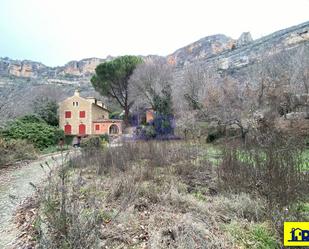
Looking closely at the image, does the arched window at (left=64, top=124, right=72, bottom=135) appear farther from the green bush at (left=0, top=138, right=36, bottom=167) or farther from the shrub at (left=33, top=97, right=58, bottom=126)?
the green bush at (left=0, top=138, right=36, bottom=167)

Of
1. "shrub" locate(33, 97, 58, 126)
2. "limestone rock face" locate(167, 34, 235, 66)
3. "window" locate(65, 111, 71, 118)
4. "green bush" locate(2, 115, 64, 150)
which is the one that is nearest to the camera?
"green bush" locate(2, 115, 64, 150)

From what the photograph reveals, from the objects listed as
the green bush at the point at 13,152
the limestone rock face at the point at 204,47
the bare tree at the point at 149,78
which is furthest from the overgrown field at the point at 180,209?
the limestone rock face at the point at 204,47

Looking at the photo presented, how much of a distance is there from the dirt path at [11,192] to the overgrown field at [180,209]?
0.37 m

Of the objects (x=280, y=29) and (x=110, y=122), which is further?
(x=280, y=29)

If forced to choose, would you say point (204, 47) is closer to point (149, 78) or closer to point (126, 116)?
point (126, 116)

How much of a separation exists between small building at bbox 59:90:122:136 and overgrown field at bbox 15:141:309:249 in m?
20.5

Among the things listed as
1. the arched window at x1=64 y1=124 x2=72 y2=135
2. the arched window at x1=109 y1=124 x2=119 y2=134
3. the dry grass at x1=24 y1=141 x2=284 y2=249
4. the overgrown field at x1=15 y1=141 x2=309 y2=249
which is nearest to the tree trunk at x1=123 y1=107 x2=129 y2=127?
the arched window at x1=109 y1=124 x2=119 y2=134

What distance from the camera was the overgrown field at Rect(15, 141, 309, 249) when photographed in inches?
89.0

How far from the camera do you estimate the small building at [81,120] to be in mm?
24234

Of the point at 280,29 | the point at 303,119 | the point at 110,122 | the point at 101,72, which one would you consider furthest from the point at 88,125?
the point at 280,29

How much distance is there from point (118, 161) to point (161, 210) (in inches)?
123

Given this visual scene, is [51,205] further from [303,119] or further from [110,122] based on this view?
[110,122]

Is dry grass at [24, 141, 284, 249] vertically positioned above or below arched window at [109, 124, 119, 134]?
below

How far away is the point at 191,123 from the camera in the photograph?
1452cm
